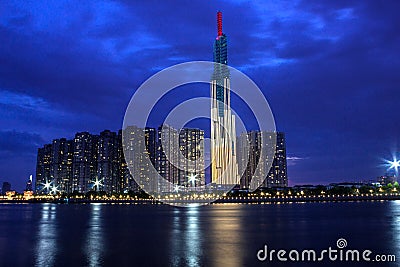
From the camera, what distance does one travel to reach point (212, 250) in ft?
100

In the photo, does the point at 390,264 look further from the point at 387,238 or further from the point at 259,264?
the point at 387,238

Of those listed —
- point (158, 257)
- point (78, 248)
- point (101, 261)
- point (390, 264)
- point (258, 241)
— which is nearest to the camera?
point (390, 264)

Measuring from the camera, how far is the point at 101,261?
2591 cm

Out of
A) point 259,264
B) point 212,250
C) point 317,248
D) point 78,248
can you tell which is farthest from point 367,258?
point 78,248

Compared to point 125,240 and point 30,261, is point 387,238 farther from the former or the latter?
point 30,261

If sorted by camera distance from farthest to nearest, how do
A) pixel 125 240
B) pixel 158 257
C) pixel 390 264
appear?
pixel 125 240 → pixel 158 257 → pixel 390 264

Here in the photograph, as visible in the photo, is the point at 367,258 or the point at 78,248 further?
the point at 78,248

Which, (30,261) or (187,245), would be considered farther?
(187,245)

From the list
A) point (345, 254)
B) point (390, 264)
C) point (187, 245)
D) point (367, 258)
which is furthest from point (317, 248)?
point (187, 245)

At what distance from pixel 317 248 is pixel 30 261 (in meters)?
20.7

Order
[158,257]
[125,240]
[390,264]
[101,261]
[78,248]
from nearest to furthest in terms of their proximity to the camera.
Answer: [390,264]
[101,261]
[158,257]
[78,248]
[125,240]

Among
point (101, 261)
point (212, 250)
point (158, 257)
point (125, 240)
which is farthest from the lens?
point (125, 240)

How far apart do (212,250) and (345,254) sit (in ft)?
31.2

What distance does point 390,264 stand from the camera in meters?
23.9
